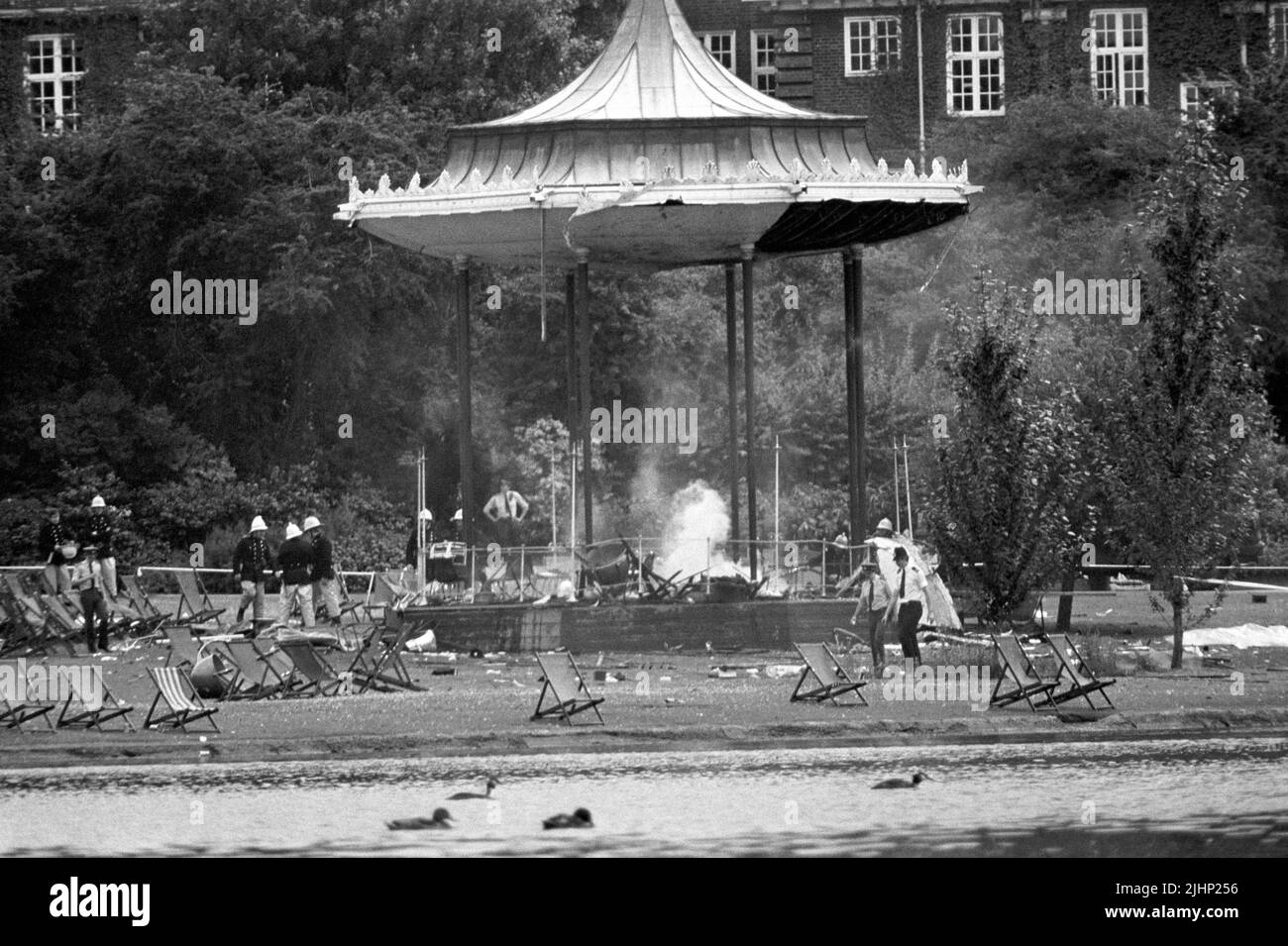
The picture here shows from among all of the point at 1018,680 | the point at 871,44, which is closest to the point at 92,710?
the point at 1018,680

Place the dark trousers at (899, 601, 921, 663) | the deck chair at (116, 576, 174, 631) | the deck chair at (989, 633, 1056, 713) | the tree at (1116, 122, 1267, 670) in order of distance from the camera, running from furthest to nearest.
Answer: the deck chair at (116, 576, 174, 631) → the tree at (1116, 122, 1267, 670) → the dark trousers at (899, 601, 921, 663) → the deck chair at (989, 633, 1056, 713)

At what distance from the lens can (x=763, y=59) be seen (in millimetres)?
70375

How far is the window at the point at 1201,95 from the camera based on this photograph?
61.3 meters

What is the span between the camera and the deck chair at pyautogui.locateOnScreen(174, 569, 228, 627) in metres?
37.1

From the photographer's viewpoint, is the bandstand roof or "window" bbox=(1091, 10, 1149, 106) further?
"window" bbox=(1091, 10, 1149, 106)

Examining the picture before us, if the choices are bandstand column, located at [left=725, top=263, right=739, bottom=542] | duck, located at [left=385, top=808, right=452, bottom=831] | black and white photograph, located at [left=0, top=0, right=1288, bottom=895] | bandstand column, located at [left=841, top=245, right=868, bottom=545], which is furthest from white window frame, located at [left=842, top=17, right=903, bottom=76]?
duck, located at [left=385, top=808, right=452, bottom=831]

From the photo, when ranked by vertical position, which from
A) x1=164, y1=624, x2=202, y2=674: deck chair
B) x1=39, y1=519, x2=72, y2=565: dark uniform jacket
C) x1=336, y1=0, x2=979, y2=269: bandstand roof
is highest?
x1=336, y1=0, x2=979, y2=269: bandstand roof

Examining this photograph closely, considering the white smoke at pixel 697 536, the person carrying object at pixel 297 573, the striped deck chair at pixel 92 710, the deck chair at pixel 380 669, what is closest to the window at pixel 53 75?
the white smoke at pixel 697 536

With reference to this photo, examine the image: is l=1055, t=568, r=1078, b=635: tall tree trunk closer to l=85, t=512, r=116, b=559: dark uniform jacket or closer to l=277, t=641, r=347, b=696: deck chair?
l=277, t=641, r=347, b=696: deck chair

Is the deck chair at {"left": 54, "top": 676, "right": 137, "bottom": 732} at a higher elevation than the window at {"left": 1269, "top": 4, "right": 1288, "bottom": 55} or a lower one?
lower

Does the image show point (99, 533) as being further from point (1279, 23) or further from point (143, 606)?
point (1279, 23)

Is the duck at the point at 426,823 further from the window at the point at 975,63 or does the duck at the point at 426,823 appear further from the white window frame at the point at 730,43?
the white window frame at the point at 730,43

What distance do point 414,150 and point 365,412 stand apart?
243 inches

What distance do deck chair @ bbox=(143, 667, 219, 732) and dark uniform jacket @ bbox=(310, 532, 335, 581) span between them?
1096 cm
